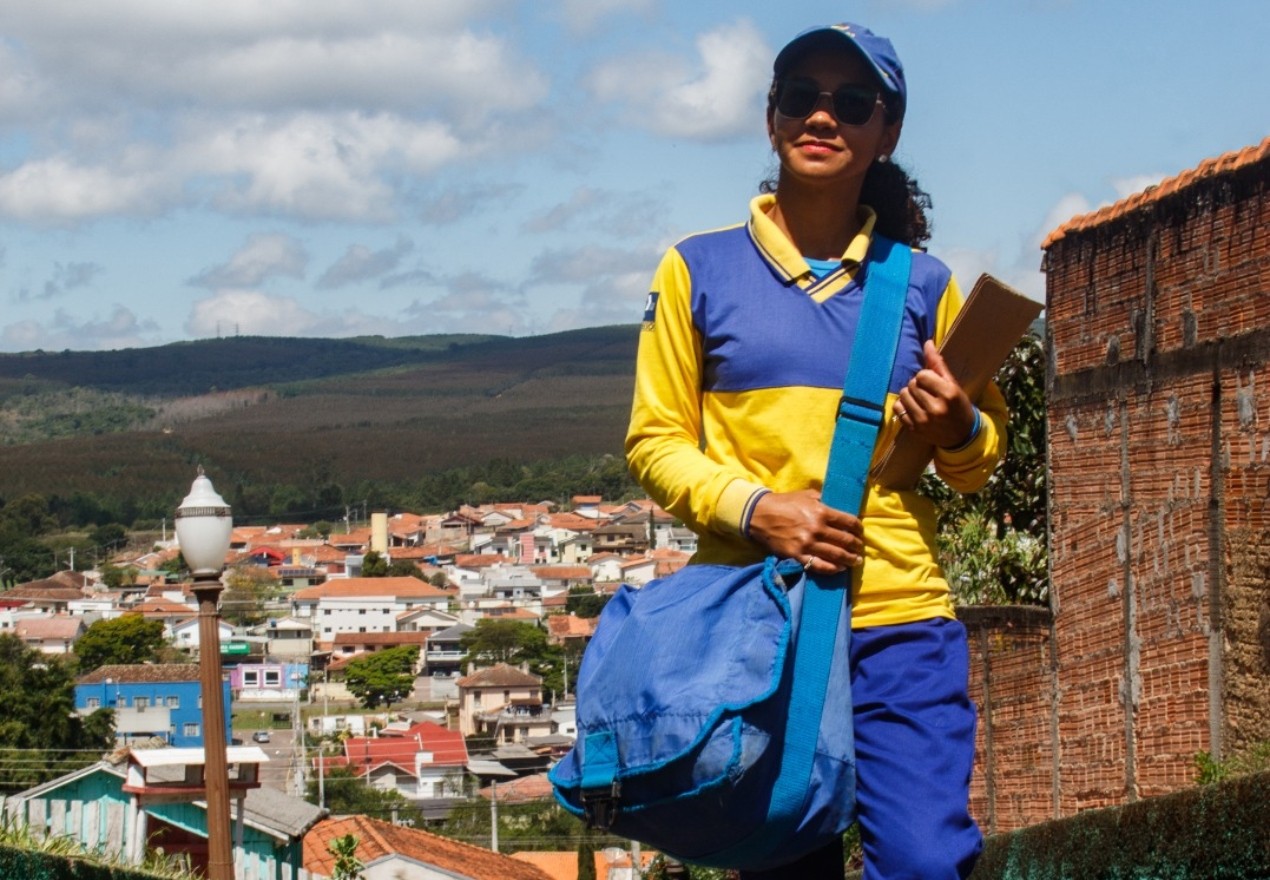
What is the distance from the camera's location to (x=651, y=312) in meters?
3.56

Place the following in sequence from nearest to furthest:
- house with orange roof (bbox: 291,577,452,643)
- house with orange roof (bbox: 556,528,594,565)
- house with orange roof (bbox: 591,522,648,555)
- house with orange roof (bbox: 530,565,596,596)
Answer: house with orange roof (bbox: 291,577,452,643) < house with orange roof (bbox: 530,565,596,596) < house with orange roof (bbox: 556,528,594,565) < house with orange roof (bbox: 591,522,648,555)

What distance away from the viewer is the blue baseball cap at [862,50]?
3486 millimetres

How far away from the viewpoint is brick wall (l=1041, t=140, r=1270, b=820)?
693 cm

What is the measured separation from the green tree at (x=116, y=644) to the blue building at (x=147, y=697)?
18381mm

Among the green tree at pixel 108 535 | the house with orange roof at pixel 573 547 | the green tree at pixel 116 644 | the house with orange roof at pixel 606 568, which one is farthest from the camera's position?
the green tree at pixel 108 535

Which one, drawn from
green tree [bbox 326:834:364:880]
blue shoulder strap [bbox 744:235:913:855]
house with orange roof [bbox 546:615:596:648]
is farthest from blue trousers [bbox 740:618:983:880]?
house with orange roof [bbox 546:615:596:648]

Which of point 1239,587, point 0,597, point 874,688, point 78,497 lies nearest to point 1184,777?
point 1239,587

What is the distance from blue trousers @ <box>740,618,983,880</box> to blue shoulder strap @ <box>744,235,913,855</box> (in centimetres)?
12

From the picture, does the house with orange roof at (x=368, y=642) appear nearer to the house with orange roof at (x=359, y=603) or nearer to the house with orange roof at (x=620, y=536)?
the house with orange roof at (x=359, y=603)

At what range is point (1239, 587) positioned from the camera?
6973 millimetres

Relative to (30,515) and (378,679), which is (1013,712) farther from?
(30,515)

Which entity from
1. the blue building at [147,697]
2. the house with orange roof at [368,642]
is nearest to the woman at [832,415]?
the blue building at [147,697]

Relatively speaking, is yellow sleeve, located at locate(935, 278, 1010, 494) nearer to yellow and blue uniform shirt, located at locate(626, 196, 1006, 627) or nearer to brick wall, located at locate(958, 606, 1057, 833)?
yellow and blue uniform shirt, located at locate(626, 196, 1006, 627)

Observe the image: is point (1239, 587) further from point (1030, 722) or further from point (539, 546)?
point (539, 546)
